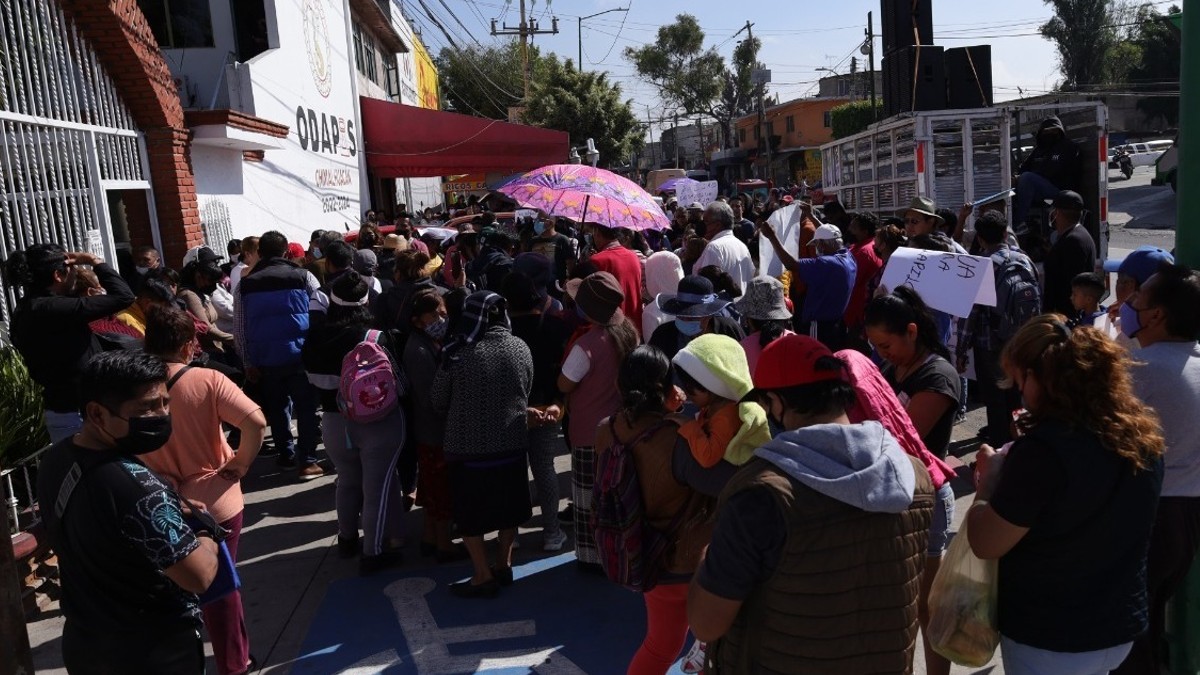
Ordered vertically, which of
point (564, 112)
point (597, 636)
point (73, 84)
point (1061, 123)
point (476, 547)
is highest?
point (564, 112)

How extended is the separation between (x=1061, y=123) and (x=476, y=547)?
27.9 ft

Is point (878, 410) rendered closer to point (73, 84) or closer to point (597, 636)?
point (597, 636)

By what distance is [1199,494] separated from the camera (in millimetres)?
3086

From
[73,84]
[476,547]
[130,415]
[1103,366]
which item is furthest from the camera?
[73,84]

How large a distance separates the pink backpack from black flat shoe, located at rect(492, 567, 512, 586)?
3.55 feet

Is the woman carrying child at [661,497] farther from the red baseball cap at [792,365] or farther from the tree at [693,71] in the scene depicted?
the tree at [693,71]

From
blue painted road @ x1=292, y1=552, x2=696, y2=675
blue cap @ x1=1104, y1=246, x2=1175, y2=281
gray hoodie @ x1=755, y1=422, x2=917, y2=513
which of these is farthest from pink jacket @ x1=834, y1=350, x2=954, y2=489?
blue painted road @ x1=292, y1=552, x2=696, y2=675

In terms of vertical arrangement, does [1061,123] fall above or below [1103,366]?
above

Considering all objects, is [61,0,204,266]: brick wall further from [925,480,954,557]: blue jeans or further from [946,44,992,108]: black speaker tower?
[946,44,992,108]: black speaker tower

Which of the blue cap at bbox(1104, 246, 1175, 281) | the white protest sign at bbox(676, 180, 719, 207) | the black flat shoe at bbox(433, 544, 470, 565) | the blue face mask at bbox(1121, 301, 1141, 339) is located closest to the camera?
the blue face mask at bbox(1121, 301, 1141, 339)

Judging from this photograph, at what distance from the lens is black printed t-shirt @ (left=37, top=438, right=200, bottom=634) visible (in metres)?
2.52

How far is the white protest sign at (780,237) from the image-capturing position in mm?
7113

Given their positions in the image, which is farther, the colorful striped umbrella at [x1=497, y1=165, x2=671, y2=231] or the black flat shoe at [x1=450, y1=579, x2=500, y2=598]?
the colorful striped umbrella at [x1=497, y1=165, x2=671, y2=231]

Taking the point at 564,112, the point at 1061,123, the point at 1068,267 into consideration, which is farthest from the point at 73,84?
the point at 564,112
